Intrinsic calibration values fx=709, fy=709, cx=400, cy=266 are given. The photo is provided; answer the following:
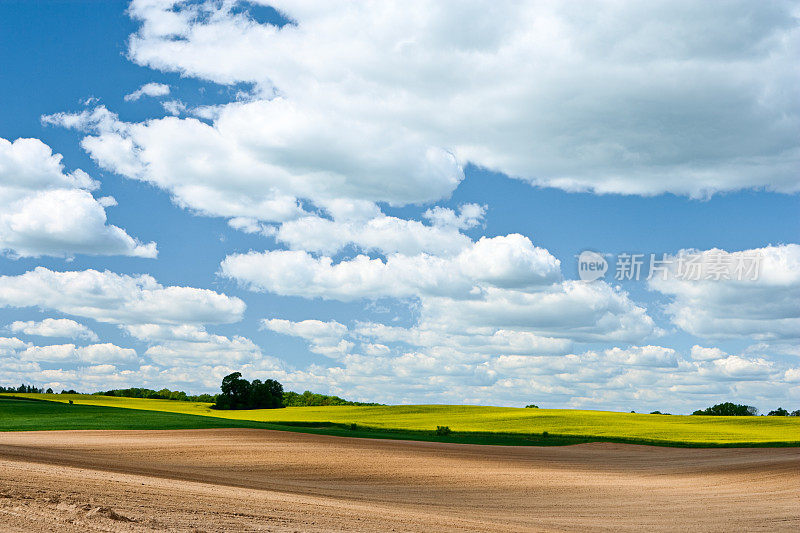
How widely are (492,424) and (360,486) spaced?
39428 mm

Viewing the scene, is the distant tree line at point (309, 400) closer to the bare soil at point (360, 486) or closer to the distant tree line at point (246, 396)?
the distant tree line at point (246, 396)

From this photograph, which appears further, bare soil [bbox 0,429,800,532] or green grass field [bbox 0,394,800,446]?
green grass field [bbox 0,394,800,446]

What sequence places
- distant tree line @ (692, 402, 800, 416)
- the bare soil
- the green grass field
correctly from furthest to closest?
1. distant tree line @ (692, 402, 800, 416)
2. the green grass field
3. the bare soil

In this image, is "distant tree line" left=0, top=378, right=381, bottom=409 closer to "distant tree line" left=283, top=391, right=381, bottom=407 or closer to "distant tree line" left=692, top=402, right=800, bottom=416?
"distant tree line" left=283, top=391, right=381, bottom=407

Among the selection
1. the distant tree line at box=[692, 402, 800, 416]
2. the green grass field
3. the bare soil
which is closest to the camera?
the bare soil

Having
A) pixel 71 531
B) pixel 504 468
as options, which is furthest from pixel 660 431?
pixel 71 531

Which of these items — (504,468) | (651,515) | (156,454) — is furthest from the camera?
(504,468)

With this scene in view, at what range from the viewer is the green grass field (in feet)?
169

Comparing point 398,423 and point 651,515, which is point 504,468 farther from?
point 398,423

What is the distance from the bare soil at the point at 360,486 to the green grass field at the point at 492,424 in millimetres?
8358

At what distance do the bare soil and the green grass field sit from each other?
836 cm

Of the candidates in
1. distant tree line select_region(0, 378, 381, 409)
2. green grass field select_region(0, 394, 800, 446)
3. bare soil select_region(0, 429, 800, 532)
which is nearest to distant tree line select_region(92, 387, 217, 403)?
distant tree line select_region(0, 378, 381, 409)

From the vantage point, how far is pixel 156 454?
29.8 meters

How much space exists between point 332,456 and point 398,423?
33.3m
